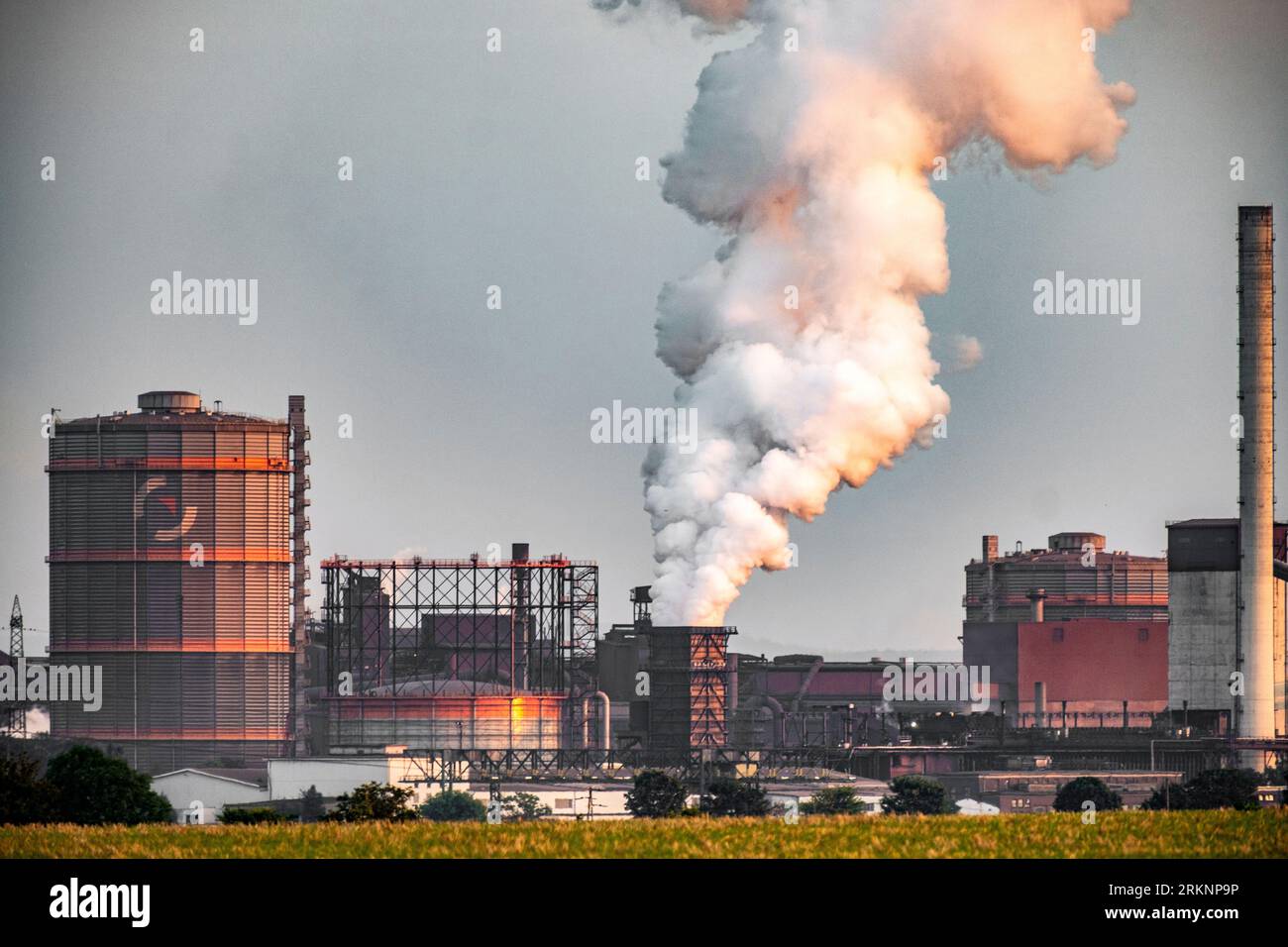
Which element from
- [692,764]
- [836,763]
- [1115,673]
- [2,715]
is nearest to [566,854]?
Result: [692,764]

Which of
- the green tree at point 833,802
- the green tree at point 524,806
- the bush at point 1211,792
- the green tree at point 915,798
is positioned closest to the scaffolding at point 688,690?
the green tree at point 524,806

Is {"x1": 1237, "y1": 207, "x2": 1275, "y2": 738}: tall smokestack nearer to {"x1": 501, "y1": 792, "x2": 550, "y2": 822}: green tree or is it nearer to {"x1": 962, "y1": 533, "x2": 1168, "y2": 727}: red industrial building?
{"x1": 962, "y1": 533, "x2": 1168, "y2": 727}: red industrial building

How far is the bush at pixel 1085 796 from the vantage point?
90.6m

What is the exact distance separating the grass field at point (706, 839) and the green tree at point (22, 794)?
49.0 feet

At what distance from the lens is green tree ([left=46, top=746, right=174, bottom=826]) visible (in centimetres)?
6153

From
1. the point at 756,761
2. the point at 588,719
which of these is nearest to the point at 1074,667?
the point at 588,719

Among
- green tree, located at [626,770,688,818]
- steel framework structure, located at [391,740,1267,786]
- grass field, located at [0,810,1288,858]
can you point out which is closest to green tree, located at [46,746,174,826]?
green tree, located at [626,770,688,818]

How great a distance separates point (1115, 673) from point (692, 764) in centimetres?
5131

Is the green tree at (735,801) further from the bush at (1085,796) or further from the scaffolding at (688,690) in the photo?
the scaffolding at (688,690)

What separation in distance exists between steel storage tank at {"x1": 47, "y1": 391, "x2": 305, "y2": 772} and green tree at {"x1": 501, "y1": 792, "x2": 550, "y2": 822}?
40612 mm

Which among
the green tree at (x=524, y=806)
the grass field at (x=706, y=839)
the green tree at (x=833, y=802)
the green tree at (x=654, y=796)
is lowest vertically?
the green tree at (x=524, y=806)

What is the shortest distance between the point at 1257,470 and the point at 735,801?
5136 centimetres
